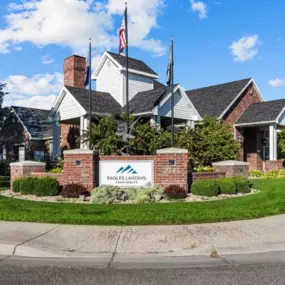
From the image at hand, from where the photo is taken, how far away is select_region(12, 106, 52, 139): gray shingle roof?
29562mm

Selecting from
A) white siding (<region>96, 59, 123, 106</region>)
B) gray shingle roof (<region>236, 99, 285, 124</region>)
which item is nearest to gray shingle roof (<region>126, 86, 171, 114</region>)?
white siding (<region>96, 59, 123, 106</region>)

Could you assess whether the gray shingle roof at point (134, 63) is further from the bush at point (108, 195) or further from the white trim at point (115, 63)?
the bush at point (108, 195)

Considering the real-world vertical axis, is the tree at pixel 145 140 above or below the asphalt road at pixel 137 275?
above

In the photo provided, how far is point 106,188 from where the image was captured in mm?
11539

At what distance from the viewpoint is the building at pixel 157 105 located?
20031 millimetres

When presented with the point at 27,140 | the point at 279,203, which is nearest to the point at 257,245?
the point at 279,203

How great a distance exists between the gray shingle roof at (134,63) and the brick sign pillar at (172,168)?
11.7m

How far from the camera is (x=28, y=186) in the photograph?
13.1 m

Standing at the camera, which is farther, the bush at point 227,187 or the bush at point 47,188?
the bush at point 47,188

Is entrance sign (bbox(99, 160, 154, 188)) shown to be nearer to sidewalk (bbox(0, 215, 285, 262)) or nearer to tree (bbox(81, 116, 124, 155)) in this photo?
tree (bbox(81, 116, 124, 155))

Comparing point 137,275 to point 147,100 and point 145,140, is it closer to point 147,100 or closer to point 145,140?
point 145,140

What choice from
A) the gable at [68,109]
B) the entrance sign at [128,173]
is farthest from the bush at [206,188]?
the gable at [68,109]

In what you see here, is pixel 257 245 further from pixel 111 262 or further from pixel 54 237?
pixel 54 237

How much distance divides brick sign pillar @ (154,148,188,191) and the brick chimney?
1494 centimetres
